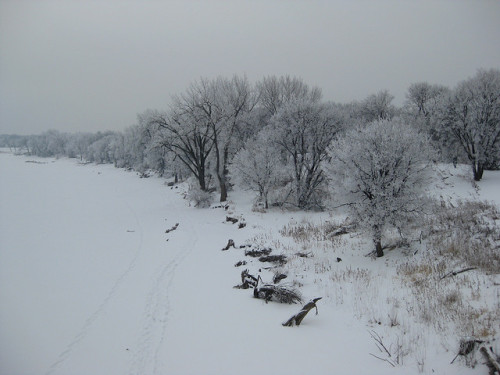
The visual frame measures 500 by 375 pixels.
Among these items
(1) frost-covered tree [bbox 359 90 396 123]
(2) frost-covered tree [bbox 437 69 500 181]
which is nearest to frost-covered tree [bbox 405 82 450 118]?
(1) frost-covered tree [bbox 359 90 396 123]

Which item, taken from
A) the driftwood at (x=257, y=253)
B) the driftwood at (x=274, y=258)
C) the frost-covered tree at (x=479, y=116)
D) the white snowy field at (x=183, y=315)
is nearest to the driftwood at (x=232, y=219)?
the white snowy field at (x=183, y=315)

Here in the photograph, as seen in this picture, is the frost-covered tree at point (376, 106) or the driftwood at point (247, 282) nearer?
the driftwood at point (247, 282)

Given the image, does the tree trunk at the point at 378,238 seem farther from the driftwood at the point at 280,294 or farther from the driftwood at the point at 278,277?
the driftwood at the point at 280,294

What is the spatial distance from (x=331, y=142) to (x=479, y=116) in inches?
675

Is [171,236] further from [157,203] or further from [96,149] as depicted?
[96,149]

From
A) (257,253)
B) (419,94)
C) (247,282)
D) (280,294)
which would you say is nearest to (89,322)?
(247,282)

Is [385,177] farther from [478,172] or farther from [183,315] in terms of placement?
[478,172]

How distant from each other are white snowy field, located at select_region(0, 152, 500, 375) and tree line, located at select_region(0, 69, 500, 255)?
3155 millimetres

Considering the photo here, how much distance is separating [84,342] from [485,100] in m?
33.2

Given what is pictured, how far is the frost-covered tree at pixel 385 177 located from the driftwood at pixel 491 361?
6.45 metres

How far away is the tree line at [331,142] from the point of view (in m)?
10.7

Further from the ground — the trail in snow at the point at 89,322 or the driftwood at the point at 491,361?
the driftwood at the point at 491,361

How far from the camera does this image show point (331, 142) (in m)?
18.2

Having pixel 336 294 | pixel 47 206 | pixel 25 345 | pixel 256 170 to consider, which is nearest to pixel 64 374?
pixel 25 345
